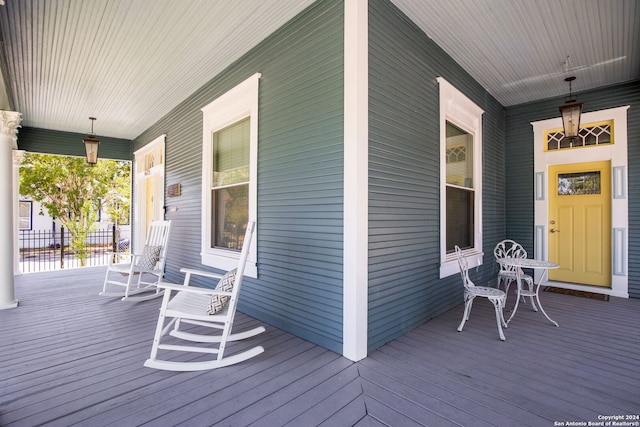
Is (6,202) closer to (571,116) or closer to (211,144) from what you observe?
(211,144)

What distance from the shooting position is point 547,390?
76.1 inches

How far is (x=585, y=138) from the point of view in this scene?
467 cm

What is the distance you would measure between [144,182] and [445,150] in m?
6.53

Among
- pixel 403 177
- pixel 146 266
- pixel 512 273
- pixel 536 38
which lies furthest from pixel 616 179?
pixel 146 266

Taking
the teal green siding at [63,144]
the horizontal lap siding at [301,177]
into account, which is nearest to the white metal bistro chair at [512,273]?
the horizontal lap siding at [301,177]

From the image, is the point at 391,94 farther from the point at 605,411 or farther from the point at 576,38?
the point at 605,411

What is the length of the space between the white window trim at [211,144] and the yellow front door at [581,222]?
4.76 meters

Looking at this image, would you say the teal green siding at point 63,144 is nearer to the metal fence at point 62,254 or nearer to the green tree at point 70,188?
the metal fence at point 62,254

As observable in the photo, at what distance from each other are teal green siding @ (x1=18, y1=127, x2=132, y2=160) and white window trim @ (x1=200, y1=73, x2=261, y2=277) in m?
4.47

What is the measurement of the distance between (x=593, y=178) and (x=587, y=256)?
119 cm

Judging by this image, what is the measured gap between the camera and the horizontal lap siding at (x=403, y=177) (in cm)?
258

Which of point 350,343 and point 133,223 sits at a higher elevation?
point 133,223

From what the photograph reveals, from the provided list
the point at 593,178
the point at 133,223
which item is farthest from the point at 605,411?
the point at 133,223

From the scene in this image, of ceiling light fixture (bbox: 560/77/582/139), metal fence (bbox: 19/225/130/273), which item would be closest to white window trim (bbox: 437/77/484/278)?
ceiling light fixture (bbox: 560/77/582/139)
